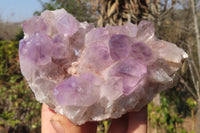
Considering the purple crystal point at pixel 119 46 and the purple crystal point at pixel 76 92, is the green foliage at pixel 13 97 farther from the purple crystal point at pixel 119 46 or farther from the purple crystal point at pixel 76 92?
the purple crystal point at pixel 119 46

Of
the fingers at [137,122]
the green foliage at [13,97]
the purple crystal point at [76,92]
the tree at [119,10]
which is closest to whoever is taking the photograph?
the purple crystal point at [76,92]

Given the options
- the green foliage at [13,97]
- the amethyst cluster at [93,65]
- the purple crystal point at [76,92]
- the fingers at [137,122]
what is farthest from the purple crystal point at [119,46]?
the green foliage at [13,97]

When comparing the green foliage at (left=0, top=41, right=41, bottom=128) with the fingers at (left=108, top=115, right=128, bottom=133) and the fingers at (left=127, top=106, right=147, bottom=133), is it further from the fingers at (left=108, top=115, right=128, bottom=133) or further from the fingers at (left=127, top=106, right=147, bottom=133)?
the fingers at (left=127, top=106, right=147, bottom=133)

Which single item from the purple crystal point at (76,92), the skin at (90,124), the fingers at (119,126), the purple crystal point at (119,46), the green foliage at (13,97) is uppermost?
the purple crystal point at (119,46)

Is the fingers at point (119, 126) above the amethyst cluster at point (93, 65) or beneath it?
beneath

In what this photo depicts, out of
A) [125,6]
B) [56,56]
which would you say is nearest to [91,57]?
[56,56]

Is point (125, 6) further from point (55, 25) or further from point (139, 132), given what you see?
point (139, 132)
